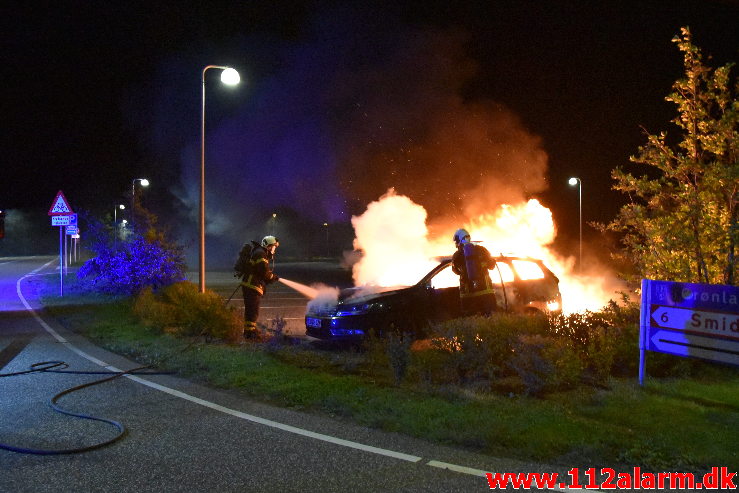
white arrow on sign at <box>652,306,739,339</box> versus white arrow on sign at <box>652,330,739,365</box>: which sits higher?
white arrow on sign at <box>652,306,739,339</box>

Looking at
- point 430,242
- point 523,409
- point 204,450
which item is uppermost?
point 430,242

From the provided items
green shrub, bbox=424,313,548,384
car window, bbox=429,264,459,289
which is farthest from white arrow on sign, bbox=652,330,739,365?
car window, bbox=429,264,459,289

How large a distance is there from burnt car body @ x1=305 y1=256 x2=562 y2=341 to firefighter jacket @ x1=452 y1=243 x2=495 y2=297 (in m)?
0.33

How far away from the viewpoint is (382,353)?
7492mm

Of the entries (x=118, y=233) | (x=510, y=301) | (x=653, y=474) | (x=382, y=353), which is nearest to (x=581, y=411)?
(x=653, y=474)

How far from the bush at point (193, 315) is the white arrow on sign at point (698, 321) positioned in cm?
645

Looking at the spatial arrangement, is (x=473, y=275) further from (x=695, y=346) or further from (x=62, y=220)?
(x=62, y=220)

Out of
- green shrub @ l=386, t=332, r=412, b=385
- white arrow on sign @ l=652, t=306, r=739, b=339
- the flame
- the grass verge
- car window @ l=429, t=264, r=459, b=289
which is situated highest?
the flame

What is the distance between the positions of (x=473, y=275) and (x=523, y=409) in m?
2.97

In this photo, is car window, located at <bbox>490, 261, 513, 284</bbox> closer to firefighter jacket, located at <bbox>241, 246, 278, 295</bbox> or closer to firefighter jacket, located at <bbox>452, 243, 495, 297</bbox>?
firefighter jacket, located at <bbox>452, 243, 495, 297</bbox>

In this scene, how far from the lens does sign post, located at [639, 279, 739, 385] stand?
589 cm

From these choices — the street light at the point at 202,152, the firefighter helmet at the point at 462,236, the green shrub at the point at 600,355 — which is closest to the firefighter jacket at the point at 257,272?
the street light at the point at 202,152

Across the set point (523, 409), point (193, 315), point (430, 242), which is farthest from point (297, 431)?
point (430, 242)

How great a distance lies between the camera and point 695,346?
619cm
